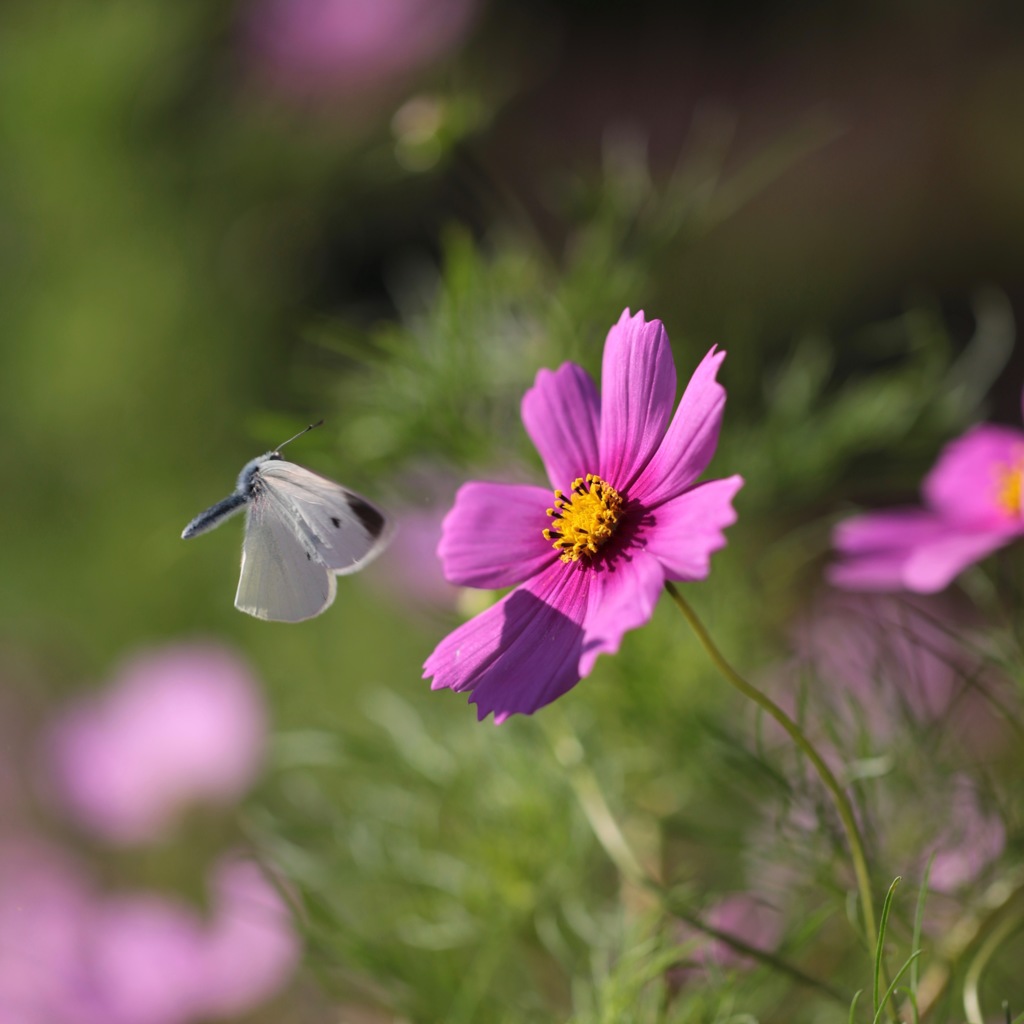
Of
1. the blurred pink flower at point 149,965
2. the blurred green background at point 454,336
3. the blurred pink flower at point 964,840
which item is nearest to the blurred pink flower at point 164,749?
the blurred green background at point 454,336

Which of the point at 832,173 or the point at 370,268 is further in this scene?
the point at 832,173

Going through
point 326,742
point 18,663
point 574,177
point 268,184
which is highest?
point 268,184

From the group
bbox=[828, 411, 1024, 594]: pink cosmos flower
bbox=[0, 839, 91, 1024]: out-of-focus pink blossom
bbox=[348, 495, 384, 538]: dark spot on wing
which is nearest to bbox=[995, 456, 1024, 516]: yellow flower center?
bbox=[828, 411, 1024, 594]: pink cosmos flower

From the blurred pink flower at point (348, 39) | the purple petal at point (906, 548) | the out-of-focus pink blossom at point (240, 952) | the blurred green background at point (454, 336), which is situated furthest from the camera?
the blurred pink flower at point (348, 39)

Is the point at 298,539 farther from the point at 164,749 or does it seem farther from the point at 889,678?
the point at 164,749

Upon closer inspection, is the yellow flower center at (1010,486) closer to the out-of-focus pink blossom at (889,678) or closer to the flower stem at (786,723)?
the out-of-focus pink blossom at (889,678)

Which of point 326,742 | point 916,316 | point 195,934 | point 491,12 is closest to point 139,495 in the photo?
point 195,934

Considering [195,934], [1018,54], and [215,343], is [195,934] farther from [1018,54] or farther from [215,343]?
[1018,54]
